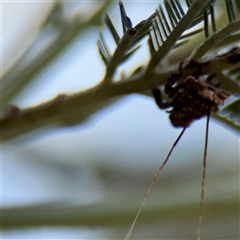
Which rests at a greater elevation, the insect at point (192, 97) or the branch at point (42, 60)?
the branch at point (42, 60)

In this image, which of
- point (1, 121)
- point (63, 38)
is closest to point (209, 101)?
point (1, 121)

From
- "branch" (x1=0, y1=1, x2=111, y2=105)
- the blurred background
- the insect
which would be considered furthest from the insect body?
"branch" (x1=0, y1=1, x2=111, y2=105)

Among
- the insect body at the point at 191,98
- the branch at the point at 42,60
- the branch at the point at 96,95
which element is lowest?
the insect body at the point at 191,98

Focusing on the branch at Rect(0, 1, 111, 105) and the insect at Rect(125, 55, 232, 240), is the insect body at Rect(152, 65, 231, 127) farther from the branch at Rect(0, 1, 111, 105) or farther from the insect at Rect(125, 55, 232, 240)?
the branch at Rect(0, 1, 111, 105)

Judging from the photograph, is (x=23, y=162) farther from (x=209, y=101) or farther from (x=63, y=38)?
(x=209, y=101)

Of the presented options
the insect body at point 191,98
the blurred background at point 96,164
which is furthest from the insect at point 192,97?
the blurred background at point 96,164

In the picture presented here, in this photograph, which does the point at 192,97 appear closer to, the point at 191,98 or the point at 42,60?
the point at 191,98

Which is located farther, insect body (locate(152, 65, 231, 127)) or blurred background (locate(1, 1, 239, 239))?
blurred background (locate(1, 1, 239, 239))

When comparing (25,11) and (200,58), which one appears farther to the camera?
(25,11)

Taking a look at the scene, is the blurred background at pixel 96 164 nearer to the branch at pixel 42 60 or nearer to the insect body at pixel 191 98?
the branch at pixel 42 60
